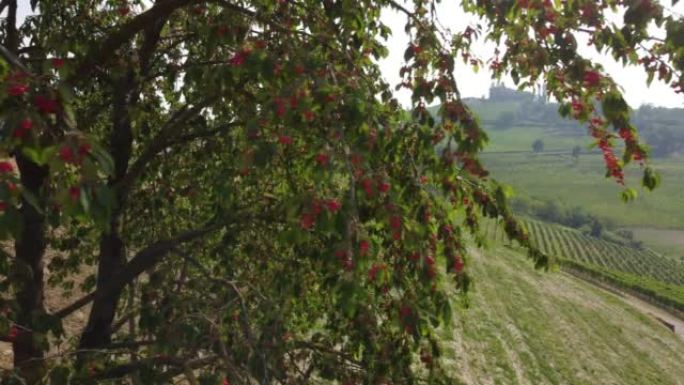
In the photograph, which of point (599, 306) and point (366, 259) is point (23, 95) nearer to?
point (366, 259)

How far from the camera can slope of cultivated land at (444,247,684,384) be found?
73.7 feet

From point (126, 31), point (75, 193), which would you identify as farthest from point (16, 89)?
point (126, 31)

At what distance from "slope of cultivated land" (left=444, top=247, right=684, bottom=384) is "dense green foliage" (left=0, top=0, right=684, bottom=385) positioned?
406 inches

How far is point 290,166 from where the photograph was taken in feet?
18.8

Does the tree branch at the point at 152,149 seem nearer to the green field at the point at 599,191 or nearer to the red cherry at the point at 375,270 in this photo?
the red cherry at the point at 375,270

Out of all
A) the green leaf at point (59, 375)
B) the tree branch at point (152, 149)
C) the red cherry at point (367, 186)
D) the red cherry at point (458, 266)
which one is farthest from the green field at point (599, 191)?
the red cherry at point (367, 186)

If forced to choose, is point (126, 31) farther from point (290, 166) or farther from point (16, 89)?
point (16, 89)

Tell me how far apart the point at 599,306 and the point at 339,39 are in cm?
4361

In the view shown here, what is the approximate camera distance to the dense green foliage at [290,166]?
266cm

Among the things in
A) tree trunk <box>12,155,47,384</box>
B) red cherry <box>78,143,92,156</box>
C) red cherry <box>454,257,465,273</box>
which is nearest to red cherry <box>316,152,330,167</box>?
red cherry <box>78,143,92,156</box>

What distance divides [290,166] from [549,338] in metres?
26.8

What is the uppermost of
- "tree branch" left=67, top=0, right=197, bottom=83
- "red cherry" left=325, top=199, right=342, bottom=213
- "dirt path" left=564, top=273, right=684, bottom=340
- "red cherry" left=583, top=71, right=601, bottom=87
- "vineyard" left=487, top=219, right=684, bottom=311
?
"tree branch" left=67, top=0, right=197, bottom=83

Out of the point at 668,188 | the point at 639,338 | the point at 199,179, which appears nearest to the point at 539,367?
the point at 639,338

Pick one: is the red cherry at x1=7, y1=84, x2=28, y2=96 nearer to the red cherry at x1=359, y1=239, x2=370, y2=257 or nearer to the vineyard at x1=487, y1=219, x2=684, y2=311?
the red cherry at x1=359, y1=239, x2=370, y2=257
